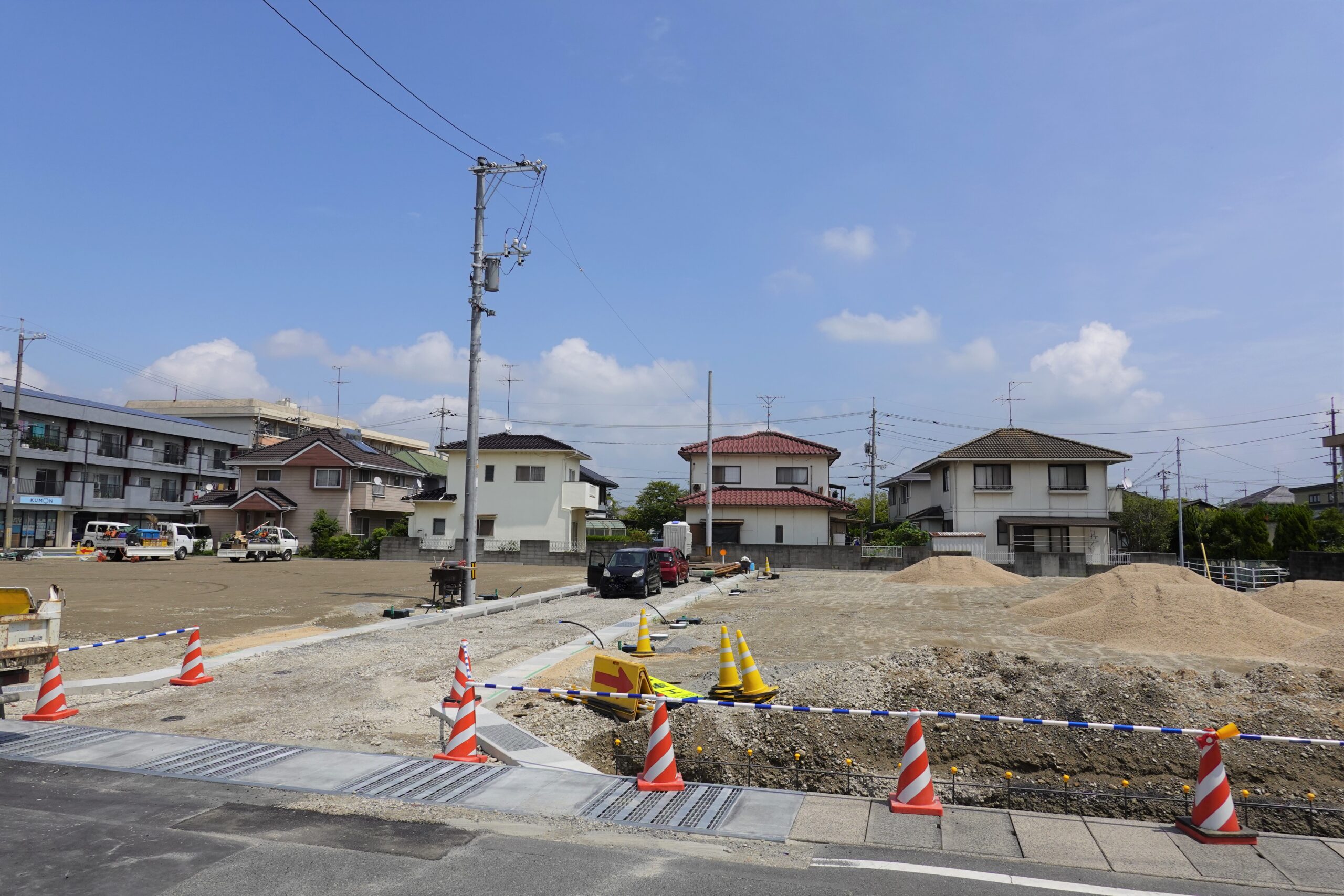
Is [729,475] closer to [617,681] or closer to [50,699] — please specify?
[617,681]

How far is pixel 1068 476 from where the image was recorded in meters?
45.0

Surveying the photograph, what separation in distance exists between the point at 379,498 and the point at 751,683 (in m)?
46.8

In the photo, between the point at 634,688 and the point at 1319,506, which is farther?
the point at 1319,506

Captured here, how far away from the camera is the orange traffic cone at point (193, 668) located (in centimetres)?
1122

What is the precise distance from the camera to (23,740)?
811 cm

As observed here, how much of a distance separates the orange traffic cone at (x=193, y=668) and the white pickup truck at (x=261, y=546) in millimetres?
32182

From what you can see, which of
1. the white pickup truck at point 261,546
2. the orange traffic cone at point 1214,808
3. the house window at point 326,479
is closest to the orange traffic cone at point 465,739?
the orange traffic cone at point 1214,808

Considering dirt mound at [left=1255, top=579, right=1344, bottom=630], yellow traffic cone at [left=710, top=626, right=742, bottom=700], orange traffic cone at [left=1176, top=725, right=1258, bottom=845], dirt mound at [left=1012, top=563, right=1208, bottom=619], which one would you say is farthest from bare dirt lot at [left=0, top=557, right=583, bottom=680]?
dirt mound at [left=1255, top=579, right=1344, bottom=630]

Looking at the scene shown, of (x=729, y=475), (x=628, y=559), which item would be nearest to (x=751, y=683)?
(x=628, y=559)

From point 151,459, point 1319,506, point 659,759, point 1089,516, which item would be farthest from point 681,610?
point 1319,506

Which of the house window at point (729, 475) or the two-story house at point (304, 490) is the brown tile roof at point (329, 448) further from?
the house window at point (729, 475)

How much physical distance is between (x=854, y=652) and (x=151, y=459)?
59.0 metres

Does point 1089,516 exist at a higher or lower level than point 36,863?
higher

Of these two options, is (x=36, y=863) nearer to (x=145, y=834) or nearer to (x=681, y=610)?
(x=145, y=834)
